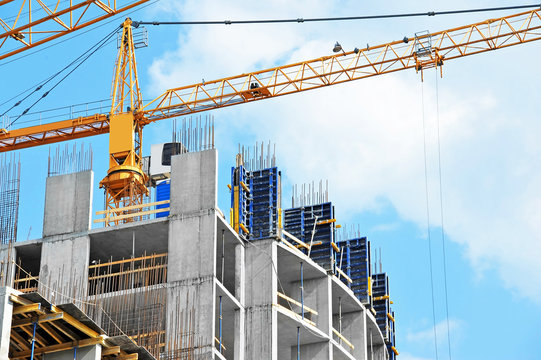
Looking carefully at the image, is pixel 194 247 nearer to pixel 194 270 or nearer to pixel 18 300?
pixel 194 270

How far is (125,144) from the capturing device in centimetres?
8125

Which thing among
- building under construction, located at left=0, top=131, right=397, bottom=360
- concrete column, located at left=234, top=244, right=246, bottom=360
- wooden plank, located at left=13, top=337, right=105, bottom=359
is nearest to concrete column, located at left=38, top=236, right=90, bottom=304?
building under construction, located at left=0, top=131, right=397, bottom=360

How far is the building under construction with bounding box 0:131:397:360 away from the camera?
53.1 metres

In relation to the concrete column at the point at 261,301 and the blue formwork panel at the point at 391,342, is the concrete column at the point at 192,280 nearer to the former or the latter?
the concrete column at the point at 261,301

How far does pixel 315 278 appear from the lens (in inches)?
2442

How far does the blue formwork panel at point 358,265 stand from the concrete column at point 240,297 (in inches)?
529

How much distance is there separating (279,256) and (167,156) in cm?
1897

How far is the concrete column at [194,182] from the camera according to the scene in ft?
181

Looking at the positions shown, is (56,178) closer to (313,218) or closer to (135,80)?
(313,218)

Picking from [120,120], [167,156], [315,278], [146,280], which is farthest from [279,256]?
[120,120]

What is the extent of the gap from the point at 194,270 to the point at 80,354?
520 inches

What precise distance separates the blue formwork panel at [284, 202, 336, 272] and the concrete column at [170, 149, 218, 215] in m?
10.9

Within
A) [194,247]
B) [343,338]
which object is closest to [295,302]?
[343,338]

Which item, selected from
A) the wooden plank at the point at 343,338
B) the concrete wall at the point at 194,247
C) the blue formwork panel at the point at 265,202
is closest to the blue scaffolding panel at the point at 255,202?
the blue formwork panel at the point at 265,202
